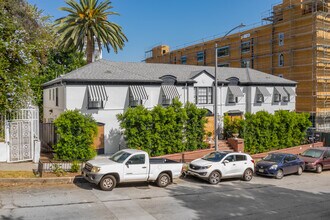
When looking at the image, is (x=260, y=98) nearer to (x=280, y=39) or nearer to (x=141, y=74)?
(x=141, y=74)

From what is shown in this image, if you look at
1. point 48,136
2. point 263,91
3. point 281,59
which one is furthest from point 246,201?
point 281,59

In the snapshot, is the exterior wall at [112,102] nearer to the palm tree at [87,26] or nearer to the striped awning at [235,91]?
the striped awning at [235,91]

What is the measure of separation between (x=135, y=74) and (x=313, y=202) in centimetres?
1708

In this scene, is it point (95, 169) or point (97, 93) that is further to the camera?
point (97, 93)

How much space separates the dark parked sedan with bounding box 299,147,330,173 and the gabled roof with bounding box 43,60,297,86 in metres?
10.6

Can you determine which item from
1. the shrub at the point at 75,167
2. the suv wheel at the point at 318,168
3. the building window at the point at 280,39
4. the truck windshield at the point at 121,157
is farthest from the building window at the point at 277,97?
the shrub at the point at 75,167

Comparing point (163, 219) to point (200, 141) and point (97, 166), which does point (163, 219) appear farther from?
point (200, 141)

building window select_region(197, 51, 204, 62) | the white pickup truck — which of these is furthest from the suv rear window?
building window select_region(197, 51, 204, 62)

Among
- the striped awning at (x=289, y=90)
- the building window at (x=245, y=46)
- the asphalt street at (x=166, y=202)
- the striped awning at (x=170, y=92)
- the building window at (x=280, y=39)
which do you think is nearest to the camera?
the asphalt street at (x=166, y=202)

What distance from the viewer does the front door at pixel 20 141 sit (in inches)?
740

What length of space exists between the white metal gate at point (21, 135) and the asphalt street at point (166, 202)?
4.84 m

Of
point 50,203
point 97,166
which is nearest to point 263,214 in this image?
point 97,166

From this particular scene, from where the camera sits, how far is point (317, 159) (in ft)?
77.0

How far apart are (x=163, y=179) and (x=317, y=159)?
13189 millimetres
